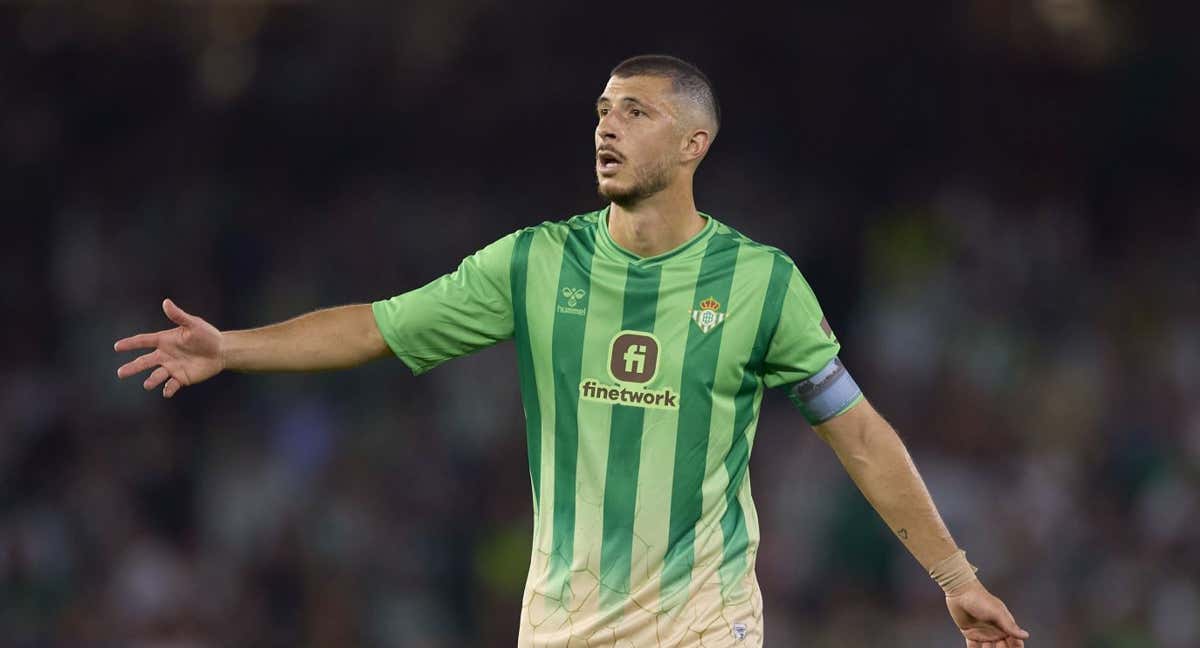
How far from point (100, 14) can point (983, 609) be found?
27.0ft

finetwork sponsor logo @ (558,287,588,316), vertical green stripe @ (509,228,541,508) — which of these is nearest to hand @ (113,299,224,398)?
vertical green stripe @ (509,228,541,508)

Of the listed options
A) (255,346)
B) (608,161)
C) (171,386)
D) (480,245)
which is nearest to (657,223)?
(608,161)

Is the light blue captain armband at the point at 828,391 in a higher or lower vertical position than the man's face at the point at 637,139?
lower

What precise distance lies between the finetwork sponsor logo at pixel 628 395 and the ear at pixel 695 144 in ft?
2.15

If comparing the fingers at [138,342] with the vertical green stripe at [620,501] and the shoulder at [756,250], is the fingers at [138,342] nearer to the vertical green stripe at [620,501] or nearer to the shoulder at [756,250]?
the vertical green stripe at [620,501]

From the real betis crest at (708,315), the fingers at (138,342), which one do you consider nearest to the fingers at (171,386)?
the fingers at (138,342)

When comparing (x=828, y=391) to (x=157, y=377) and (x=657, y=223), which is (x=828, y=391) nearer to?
(x=657, y=223)

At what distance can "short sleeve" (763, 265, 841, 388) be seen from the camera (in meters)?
4.60

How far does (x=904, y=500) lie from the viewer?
4.66 metres

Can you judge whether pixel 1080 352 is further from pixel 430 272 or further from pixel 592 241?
pixel 592 241

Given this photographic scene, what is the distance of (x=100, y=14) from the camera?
11141mm

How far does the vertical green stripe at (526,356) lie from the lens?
15.4 feet

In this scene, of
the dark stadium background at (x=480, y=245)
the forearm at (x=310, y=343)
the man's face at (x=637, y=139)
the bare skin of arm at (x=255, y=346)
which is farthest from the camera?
the dark stadium background at (x=480, y=245)

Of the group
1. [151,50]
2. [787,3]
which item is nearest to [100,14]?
[151,50]
